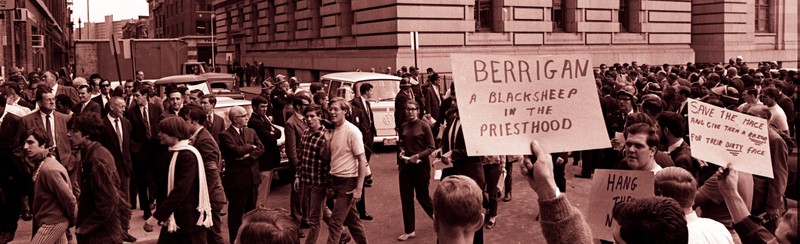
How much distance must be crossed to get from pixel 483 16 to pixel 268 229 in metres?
28.5

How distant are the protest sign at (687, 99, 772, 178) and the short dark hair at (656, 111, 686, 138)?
0.60 metres

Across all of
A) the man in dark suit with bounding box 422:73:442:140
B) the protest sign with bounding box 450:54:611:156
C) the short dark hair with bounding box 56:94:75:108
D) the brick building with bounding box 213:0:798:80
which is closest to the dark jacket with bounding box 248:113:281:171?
the short dark hair with bounding box 56:94:75:108

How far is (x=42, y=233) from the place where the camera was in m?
5.94

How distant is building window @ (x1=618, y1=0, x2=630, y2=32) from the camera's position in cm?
3528

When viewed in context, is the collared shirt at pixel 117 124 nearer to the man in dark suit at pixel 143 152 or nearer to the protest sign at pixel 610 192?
the man in dark suit at pixel 143 152

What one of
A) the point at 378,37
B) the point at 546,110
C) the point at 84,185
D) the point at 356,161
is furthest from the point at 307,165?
the point at 378,37

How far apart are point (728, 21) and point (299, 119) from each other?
110ft

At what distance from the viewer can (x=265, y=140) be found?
362 inches

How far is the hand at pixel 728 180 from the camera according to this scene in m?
5.17

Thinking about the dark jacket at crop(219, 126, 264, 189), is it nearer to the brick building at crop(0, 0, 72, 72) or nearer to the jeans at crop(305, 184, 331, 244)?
the jeans at crop(305, 184, 331, 244)

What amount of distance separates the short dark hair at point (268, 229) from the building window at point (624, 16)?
34.0m

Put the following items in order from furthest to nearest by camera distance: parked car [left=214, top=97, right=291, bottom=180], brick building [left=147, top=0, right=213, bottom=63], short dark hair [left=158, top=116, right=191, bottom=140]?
brick building [left=147, top=0, right=213, bottom=63], parked car [left=214, top=97, right=291, bottom=180], short dark hair [left=158, top=116, right=191, bottom=140]

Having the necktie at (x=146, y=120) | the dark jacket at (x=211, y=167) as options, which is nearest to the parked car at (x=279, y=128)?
the necktie at (x=146, y=120)

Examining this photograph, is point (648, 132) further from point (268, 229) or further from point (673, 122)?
point (268, 229)
